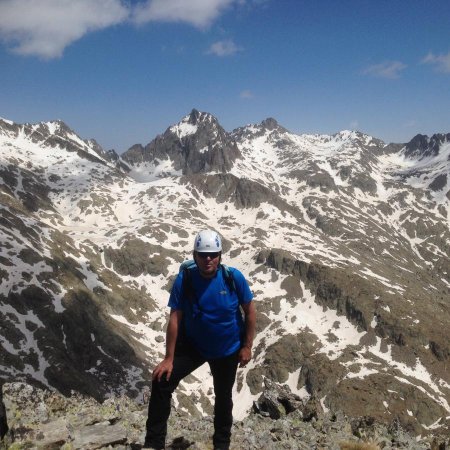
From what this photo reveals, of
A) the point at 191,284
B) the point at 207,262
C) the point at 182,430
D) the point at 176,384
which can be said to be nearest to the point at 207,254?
the point at 207,262

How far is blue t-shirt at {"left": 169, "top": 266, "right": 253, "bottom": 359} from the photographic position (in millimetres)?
8773

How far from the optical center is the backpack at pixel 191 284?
884 cm

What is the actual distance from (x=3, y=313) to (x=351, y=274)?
429 ft

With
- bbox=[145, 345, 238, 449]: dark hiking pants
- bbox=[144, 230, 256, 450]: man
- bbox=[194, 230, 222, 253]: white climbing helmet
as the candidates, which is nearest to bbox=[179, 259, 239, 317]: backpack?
bbox=[144, 230, 256, 450]: man

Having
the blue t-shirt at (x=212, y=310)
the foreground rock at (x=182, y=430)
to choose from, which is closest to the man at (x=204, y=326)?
the blue t-shirt at (x=212, y=310)

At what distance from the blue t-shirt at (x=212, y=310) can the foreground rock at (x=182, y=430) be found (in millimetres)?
3783

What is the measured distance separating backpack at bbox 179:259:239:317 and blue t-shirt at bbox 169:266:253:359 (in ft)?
0.11

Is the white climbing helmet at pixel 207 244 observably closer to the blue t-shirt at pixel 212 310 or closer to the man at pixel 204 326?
the man at pixel 204 326

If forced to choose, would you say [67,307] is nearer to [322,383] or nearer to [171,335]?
[322,383]

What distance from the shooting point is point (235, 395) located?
12112 centimetres

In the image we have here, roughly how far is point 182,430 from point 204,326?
8.59 meters

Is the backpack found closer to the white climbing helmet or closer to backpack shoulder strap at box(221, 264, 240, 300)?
backpack shoulder strap at box(221, 264, 240, 300)

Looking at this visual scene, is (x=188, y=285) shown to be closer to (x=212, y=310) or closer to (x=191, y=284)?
(x=191, y=284)

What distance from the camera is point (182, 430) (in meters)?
15.2
